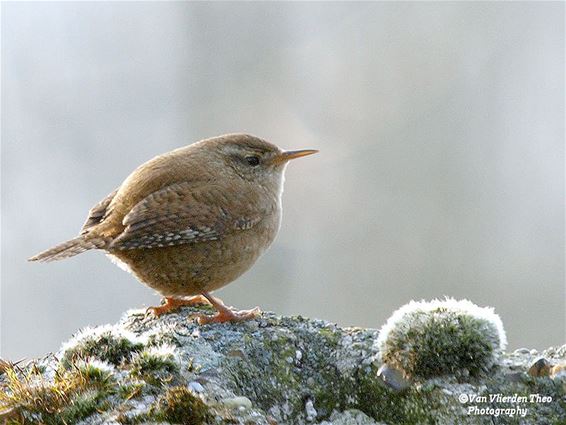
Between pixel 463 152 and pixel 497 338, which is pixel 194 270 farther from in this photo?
pixel 463 152

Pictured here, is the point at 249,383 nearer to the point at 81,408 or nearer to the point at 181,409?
the point at 181,409

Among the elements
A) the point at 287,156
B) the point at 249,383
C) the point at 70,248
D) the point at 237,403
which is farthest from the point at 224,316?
the point at 287,156

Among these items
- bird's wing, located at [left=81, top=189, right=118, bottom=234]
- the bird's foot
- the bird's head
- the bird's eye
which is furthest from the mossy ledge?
the bird's eye

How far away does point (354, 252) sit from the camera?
42.1 ft

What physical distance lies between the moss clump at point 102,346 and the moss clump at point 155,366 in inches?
7.3

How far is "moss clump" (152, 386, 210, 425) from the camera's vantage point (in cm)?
376

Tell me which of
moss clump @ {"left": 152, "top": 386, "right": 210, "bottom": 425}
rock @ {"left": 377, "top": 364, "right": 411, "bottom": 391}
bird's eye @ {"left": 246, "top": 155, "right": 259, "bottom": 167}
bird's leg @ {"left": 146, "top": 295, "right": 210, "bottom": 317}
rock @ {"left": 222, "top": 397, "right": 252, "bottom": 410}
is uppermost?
bird's eye @ {"left": 246, "top": 155, "right": 259, "bottom": 167}

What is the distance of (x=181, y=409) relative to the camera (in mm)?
3775

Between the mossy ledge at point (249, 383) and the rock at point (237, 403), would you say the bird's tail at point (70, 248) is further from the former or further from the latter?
the rock at point (237, 403)

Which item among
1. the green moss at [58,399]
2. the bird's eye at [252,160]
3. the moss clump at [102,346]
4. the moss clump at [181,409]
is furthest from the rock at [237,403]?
the bird's eye at [252,160]

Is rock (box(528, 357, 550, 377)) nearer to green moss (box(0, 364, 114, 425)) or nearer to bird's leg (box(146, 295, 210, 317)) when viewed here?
green moss (box(0, 364, 114, 425))

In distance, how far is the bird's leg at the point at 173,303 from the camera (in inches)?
237

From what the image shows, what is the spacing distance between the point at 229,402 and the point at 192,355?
28.5 inches

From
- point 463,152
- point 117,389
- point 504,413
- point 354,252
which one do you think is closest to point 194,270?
point 117,389
